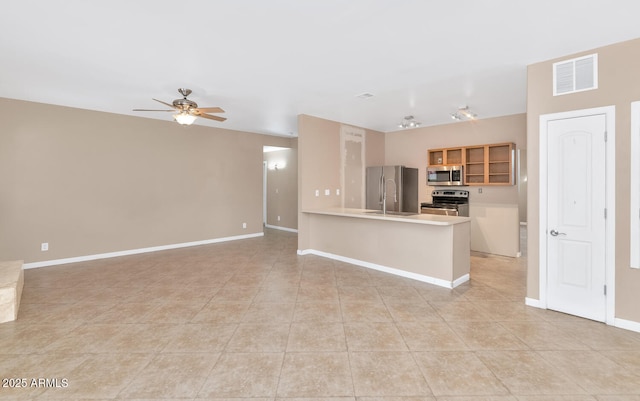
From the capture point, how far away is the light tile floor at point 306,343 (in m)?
1.95

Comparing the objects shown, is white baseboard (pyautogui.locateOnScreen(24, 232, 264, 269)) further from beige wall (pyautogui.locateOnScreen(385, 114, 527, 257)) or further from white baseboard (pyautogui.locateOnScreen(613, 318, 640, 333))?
white baseboard (pyautogui.locateOnScreen(613, 318, 640, 333))

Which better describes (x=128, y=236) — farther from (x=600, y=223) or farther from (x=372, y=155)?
(x=600, y=223)

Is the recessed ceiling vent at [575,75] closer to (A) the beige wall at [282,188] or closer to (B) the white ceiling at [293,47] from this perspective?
(B) the white ceiling at [293,47]

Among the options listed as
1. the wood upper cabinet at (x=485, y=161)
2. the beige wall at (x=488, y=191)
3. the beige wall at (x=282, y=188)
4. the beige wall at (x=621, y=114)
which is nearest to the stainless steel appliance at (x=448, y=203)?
the beige wall at (x=488, y=191)

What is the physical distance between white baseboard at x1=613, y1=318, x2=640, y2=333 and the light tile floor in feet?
0.25

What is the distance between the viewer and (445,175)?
6.28 metres

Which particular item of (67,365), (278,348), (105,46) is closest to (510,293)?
(278,348)

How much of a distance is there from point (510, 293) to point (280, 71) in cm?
387

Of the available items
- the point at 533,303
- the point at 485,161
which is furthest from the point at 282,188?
the point at 533,303

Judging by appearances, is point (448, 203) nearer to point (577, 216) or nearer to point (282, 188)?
point (577, 216)

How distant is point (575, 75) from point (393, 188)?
12.5ft

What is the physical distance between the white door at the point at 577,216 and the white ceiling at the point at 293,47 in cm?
83

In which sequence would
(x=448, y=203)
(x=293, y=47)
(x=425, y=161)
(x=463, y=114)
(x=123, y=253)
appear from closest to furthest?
(x=293, y=47)
(x=463, y=114)
(x=123, y=253)
(x=448, y=203)
(x=425, y=161)

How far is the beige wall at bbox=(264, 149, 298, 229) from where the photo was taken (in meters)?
8.56
